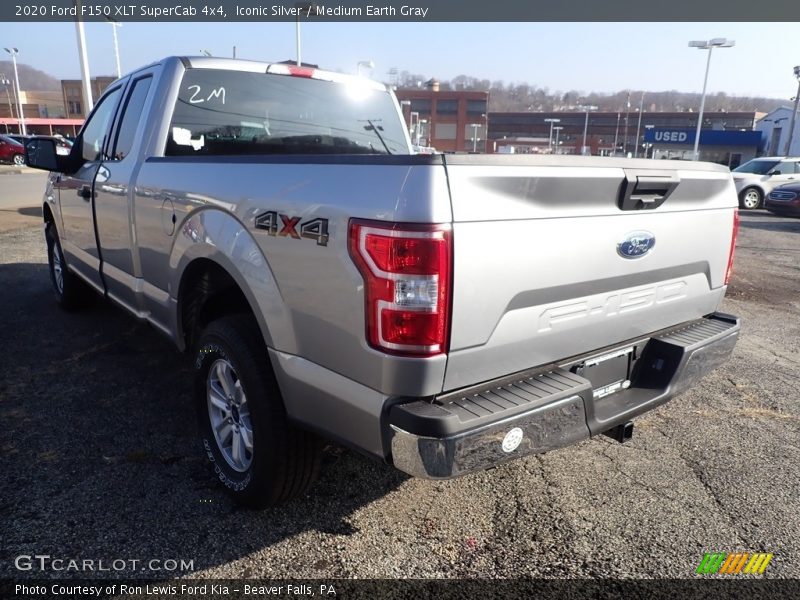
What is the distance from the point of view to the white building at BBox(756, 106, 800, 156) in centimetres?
4508

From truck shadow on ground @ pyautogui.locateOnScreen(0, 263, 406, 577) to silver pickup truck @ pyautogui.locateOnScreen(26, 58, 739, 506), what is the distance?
0.19 metres

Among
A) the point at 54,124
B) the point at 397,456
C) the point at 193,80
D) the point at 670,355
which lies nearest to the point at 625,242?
the point at 670,355

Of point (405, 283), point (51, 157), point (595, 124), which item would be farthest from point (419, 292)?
point (595, 124)

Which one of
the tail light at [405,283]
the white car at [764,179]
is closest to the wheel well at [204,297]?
the tail light at [405,283]

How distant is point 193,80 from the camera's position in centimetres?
364

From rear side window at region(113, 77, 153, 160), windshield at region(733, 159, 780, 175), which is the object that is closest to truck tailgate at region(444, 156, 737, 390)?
rear side window at region(113, 77, 153, 160)

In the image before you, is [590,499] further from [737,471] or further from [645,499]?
[737,471]

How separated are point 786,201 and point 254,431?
1809cm

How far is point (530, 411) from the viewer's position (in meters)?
2.06

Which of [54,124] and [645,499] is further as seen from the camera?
[54,124]

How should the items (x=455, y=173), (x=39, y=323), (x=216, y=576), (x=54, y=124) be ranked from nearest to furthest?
(x=455, y=173)
(x=216, y=576)
(x=39, y=323)
(x=54, y=124)

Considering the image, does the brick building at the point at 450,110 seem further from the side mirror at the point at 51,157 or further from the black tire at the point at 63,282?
→ the side mirror at the point at 51,157

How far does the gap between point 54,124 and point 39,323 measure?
69.4 meters

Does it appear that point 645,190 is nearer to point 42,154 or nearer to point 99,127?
point 99,127
